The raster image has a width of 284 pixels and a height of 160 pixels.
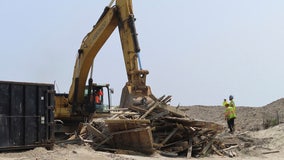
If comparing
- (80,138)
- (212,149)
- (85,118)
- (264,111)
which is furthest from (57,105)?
(264,111)

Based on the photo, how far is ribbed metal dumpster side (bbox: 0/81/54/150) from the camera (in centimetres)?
1134

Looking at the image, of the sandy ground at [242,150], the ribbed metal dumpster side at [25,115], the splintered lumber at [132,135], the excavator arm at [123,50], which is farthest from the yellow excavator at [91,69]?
the ribbed metal dumpster side at [25,115]

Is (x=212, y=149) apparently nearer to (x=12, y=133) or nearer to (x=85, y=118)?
(x=85, y=118)

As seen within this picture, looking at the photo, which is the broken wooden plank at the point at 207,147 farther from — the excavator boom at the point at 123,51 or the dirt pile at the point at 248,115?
→ the dirt pile at the point at 248,115

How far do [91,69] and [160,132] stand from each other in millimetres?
5078

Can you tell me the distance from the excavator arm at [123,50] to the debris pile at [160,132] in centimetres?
66

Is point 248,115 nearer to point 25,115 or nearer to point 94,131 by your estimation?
point 94,131

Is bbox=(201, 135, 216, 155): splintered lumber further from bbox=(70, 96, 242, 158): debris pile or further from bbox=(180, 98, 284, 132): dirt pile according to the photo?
bbox=(180, 98, 284, 132): dirt pile

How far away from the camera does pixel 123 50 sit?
17.6 meters

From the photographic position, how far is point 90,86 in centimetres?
2028

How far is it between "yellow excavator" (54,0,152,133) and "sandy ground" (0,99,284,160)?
244cm

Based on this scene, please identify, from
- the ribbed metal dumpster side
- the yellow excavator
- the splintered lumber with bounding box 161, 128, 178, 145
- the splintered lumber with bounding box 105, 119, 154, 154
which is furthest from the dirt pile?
the ribbed metal dumpster side

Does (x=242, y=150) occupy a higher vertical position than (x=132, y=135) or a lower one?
lower


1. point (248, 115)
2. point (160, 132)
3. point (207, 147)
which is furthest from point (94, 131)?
point (248, 115)
